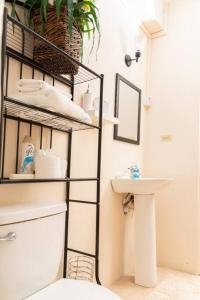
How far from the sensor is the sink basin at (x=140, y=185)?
189 centimetres

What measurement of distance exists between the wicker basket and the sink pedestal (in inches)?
48.2

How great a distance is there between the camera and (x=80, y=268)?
1678mm

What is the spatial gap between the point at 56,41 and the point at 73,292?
1.12 metres

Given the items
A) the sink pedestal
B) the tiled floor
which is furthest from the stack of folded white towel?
the tiled floor

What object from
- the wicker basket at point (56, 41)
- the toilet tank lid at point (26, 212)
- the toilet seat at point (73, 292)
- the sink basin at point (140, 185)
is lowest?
the toilet seat at point (73, 292)

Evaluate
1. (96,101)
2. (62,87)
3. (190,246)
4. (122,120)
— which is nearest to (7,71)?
(62,87)

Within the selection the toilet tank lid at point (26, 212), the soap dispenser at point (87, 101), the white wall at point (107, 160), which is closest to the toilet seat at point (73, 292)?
the toilet tank lid at point (26, 212)

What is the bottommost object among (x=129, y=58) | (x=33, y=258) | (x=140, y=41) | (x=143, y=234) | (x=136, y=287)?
(x=136, y=287)

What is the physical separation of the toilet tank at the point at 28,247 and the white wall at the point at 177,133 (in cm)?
155

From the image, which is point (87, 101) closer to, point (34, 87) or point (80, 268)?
point (34, 87)

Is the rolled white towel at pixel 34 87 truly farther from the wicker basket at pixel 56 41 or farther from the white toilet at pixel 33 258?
the white toilet at pixel 33 258

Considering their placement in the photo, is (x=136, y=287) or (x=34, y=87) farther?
(x=136, y=287)

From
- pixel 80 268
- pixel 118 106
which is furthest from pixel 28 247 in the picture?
pixel 118 106

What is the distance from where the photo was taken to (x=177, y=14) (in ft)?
8.49
